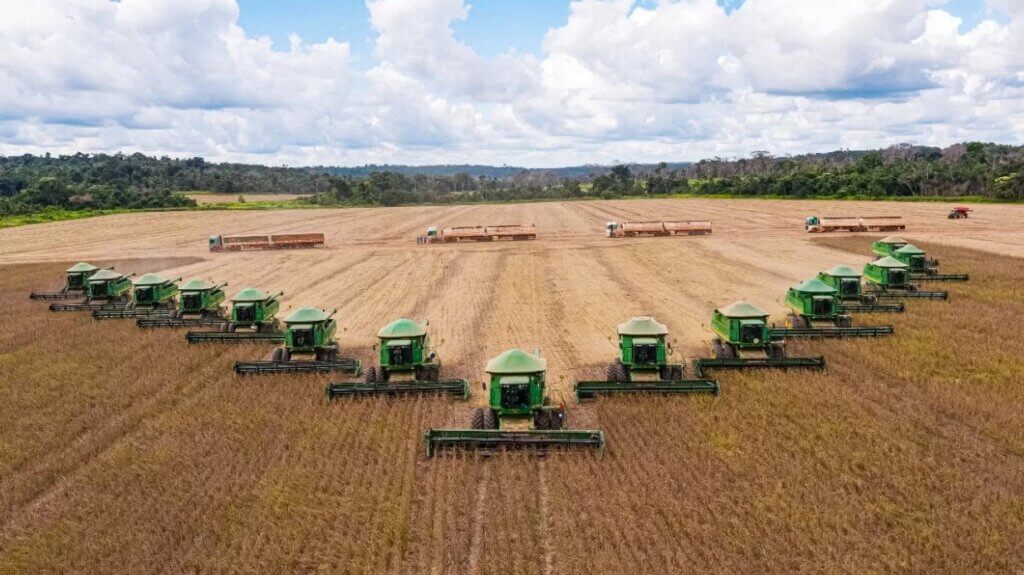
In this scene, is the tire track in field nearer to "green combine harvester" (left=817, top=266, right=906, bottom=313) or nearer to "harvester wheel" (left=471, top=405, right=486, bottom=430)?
"harvester wheel" (left=471, top=405, right=486, bottom=430)

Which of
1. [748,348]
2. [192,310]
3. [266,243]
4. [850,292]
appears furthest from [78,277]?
[850,292]

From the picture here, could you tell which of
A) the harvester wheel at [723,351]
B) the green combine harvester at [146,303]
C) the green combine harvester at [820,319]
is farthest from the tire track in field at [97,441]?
the green combine harvester at [820,319]

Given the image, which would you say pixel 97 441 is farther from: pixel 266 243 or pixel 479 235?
pixel 479 235

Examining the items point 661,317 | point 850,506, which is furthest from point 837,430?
point 661,317

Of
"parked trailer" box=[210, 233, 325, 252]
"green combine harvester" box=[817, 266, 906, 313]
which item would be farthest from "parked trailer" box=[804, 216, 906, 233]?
"parked trailer" box=[210, 233, 325, 252]

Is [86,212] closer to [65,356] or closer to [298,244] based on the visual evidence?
[298,244]

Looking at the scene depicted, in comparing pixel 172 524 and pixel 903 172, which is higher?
pixel 903 172
